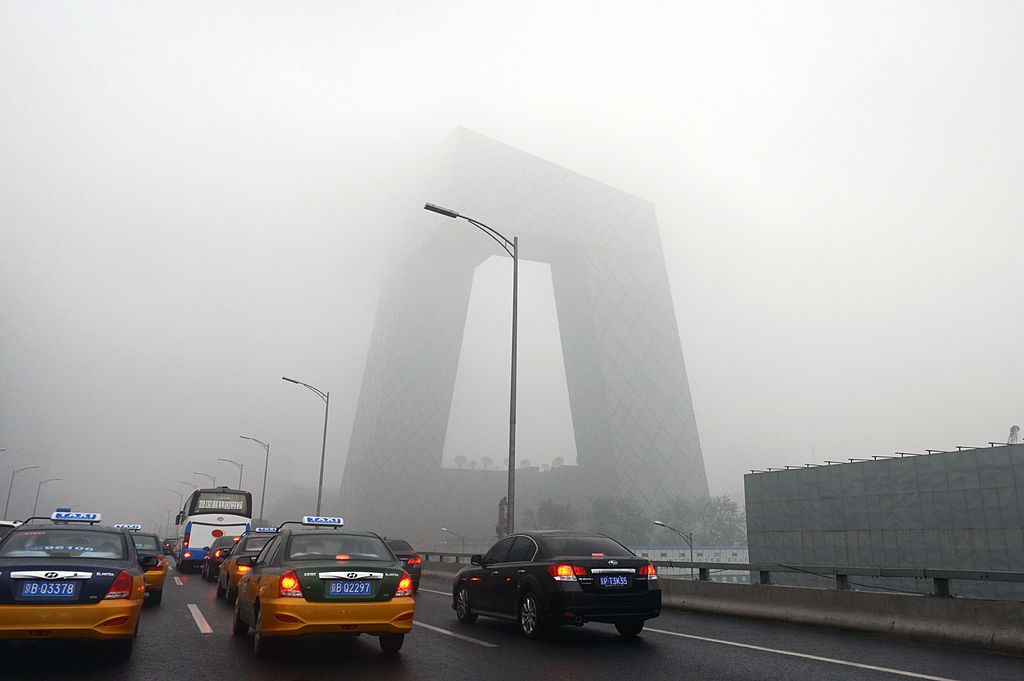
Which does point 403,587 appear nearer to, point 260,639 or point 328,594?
point 328,594

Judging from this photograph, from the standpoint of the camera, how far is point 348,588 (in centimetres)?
816

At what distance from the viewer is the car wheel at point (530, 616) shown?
33.6 feet

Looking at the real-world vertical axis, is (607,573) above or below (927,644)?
above

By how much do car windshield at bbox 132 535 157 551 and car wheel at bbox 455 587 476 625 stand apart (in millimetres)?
9022

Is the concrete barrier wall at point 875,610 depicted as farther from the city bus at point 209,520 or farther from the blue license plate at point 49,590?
the city bus at point 209,520

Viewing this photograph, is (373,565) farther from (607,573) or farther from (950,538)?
(950,538)

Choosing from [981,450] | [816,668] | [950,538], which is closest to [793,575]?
[950,538]

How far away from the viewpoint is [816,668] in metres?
8.02

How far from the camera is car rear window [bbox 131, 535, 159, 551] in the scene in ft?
58.5

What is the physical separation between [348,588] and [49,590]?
291cm

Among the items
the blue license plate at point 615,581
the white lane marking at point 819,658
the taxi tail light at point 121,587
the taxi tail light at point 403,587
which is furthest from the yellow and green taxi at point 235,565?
the white lane marking at point 819,658

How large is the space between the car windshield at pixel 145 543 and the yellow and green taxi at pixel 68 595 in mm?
9876

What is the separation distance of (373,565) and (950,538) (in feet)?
162

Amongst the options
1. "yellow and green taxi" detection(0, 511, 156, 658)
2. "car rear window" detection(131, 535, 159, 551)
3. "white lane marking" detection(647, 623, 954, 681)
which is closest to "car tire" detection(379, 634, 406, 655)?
"yellow and green taxi" detection(0, 511, 156, 658)
